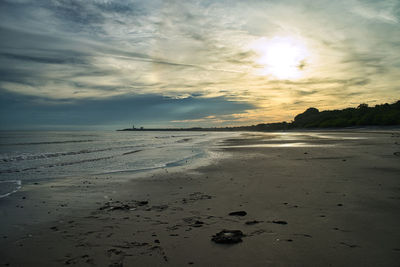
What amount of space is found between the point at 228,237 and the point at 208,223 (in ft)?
2.78

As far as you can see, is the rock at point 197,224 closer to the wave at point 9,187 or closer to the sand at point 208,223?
the sand at point 208,223

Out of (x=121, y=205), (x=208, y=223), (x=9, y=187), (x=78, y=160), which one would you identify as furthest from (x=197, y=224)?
(x=78, y=160)

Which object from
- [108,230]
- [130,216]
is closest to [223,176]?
[130,216]

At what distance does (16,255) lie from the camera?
12.1 feet

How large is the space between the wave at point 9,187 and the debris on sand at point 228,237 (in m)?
7.38

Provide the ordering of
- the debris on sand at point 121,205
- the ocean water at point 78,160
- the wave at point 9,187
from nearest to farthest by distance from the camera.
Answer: the debris on sand at point 121,205
the wave at point 9,187
the ocean water at point 78,160

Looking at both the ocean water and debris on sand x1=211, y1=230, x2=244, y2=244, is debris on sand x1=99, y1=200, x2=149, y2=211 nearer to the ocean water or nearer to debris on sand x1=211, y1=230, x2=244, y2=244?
debris on sand x1=211, y1=230, x2=244, y2=244

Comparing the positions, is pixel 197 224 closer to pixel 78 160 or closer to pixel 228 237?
pixel 228 237

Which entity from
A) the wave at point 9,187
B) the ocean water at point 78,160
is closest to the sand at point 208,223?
the wave at point 9,187

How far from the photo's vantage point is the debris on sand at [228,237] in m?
3.90

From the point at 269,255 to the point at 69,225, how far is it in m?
3.97

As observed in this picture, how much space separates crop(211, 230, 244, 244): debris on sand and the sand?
0.23 ft

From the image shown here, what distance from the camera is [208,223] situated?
4801 millimetres

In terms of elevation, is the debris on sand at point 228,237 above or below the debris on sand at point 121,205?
above
